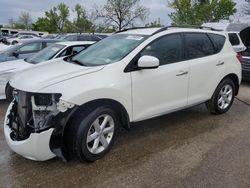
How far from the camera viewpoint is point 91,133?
3.76 meters

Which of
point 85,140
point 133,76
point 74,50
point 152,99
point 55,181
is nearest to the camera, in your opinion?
point 55,181

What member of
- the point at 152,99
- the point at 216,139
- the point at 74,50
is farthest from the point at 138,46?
the point at 74,50

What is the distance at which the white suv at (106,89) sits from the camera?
3.47 m

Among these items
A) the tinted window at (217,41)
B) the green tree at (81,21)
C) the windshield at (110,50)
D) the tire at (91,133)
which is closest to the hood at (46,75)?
the windshield at (110,50)

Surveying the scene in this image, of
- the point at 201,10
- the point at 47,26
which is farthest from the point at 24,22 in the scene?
the point at 201,10

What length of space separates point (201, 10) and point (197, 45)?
2890cm

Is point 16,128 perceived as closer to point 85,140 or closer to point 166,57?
point 85,140

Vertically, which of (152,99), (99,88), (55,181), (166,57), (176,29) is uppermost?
(176,29)

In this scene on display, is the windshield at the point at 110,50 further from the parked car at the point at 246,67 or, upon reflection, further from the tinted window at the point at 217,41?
the parked car at the point at 246,67

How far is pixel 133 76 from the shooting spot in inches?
160

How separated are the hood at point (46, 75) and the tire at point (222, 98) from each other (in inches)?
103

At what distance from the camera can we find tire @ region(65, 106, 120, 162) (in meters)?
3.56

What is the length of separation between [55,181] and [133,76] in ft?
5.46

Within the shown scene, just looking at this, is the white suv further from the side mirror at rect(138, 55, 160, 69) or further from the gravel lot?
the gravel lot
